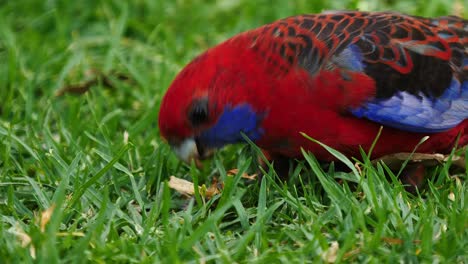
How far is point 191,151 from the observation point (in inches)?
150

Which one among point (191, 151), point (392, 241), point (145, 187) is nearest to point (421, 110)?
point (392, 241)

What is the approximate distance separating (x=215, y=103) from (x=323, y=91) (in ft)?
1.54

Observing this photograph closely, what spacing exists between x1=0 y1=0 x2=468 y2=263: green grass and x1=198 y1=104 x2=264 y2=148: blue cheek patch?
0.49 ft

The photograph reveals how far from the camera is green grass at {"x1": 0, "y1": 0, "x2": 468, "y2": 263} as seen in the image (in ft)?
10.8

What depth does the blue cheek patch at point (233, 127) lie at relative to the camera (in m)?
3.68

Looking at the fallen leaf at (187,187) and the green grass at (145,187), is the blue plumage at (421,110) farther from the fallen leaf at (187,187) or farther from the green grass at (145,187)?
the fallen leaf at (187,187)

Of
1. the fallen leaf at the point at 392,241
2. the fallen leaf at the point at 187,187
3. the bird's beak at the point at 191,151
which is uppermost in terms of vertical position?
the bird's beak at the point at 191,151

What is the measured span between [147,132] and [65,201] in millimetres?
1065

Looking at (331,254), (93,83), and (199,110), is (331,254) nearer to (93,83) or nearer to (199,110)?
(199,110)

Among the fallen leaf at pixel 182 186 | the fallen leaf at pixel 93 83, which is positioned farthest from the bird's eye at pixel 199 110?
the fallen leaf at pixel 93 83

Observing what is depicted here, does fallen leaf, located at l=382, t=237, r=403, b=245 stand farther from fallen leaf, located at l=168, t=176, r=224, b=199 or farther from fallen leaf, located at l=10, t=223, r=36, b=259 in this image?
fallen leaf, located at l=10, t=223, r=36, b=259

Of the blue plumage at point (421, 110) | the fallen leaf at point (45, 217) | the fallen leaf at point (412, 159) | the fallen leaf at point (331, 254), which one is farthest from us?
the fallen leaf at point (412, 159)

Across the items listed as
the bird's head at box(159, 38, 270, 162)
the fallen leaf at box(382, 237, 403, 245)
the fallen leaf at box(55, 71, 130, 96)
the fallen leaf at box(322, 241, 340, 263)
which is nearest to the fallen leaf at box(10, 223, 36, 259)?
the bird's head at box(159, 38, 270, 162)

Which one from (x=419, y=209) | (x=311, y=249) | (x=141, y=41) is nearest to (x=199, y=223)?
(x=311, y=249)
